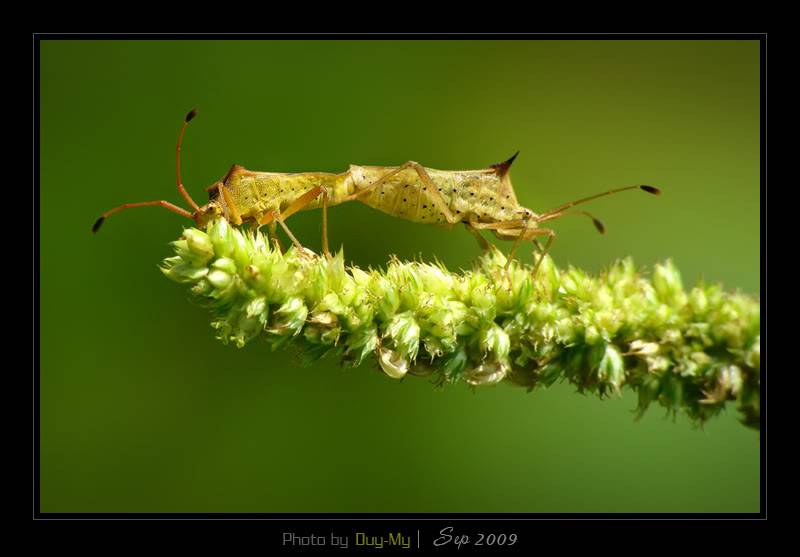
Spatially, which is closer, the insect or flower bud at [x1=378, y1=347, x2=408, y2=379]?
flower bud at [x1=378, y1=347, x2=408, y2=379]

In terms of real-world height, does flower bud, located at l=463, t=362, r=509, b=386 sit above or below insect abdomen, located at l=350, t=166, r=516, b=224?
below

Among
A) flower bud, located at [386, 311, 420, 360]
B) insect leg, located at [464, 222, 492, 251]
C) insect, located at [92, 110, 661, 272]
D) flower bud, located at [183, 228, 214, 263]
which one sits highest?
insect, located at [92, 110, 661, 272]

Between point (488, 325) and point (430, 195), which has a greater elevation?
point (430, 195)

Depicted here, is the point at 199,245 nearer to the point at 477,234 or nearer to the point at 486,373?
the point at 486,373

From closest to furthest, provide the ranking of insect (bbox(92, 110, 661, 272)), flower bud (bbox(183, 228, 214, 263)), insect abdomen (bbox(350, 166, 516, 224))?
flower bud (bbox(183, 228, 214, 263))
insect (bbox(92, 110, 661, 272))
insect abdomen (bbox(350, 166, 516, 224))

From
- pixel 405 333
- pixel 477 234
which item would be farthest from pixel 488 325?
pixel 477 234

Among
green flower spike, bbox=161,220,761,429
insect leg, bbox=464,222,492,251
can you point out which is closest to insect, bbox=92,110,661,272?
insect leg, bbox=464,222,492,251

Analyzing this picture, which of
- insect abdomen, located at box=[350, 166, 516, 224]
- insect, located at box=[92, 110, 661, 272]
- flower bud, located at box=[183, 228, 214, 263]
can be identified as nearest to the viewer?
flower bud, located at box=[183, 228, 214, 263]

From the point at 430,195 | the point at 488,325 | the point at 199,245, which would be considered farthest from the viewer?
the point at 430,195

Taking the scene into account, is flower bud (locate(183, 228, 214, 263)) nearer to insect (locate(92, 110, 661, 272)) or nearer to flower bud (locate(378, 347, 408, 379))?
flower bud (locate(378, 347, 408, 379))

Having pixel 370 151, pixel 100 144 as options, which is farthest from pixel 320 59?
pixel 100 144
